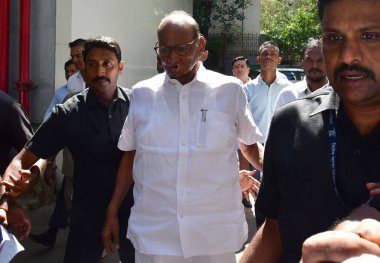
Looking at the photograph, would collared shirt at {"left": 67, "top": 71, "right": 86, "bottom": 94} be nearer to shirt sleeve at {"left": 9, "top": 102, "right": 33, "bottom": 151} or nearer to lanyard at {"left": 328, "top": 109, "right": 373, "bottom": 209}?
shirt sleeve at {"left": 9, "top": 102, "right": 33, "bottom": 151}

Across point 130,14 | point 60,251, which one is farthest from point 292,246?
point 130,14

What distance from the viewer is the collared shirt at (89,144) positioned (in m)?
3.39

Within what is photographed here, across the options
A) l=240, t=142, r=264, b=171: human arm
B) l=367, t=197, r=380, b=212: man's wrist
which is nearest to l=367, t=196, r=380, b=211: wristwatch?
l=367, t=197, r=380, b=212: man's wrist

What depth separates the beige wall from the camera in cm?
648

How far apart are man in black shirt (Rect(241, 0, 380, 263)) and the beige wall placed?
526 cm

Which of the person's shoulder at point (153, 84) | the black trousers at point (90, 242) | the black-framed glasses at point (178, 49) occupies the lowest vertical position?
the black trousers at point (90, 242)

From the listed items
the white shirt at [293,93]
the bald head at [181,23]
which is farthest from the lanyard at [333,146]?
the white shirt at [293,93]

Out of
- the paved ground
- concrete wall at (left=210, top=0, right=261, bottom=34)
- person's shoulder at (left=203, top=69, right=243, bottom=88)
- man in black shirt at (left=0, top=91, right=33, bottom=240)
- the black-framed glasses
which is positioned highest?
concrete wall at (left=210, top=0, right=261, bottom=34)

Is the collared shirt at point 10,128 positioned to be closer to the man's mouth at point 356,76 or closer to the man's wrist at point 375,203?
the man's mouth at point 356,76

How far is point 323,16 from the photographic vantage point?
145cm

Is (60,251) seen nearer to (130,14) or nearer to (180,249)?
(180,249)

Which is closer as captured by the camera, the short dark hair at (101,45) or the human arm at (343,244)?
the human arm at (343,244)

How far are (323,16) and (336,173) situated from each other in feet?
1.41

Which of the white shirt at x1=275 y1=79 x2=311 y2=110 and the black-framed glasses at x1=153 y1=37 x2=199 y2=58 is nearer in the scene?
the black-framed glasses at x1=153 y1=37 x2=199 y2=58
